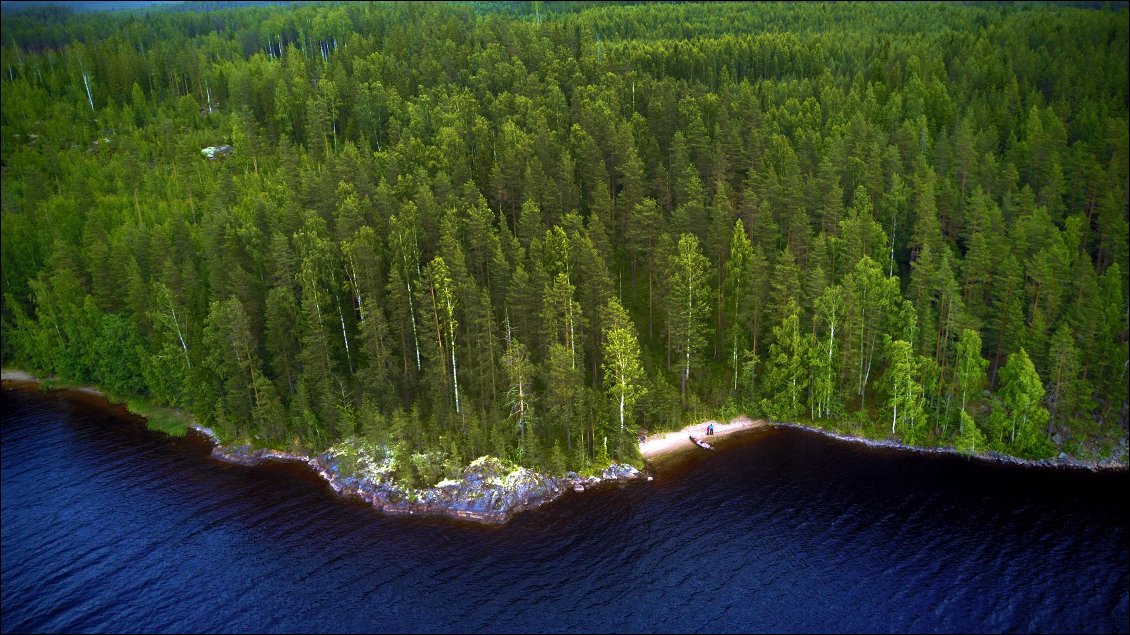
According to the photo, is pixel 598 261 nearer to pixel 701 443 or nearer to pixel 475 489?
pixel 701 443

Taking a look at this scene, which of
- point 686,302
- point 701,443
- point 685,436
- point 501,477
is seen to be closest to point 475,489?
point 501,477

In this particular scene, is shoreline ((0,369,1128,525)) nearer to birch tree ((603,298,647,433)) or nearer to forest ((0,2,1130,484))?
forest ((0,2,1130,484))

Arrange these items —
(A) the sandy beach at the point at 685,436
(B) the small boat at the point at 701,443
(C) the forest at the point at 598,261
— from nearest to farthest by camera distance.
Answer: (C) the forest at the point at 598,261 < (A) the sandy beach at the point at 685,436 < (B) the small boat at the point at 701,443

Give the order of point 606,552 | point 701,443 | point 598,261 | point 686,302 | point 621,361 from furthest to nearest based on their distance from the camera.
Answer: point 686,302
point 701,443
point 598,261
point 621,361
point 606,552

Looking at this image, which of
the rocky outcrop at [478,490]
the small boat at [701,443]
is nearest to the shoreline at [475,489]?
the rocky outcrop at [478,490]

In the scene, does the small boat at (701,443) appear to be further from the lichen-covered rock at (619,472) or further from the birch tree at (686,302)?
the lichen-covered rock at (619,472)

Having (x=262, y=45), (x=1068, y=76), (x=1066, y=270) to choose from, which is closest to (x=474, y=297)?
(x=1066, y=270)

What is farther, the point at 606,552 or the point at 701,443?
the point at 701,443
